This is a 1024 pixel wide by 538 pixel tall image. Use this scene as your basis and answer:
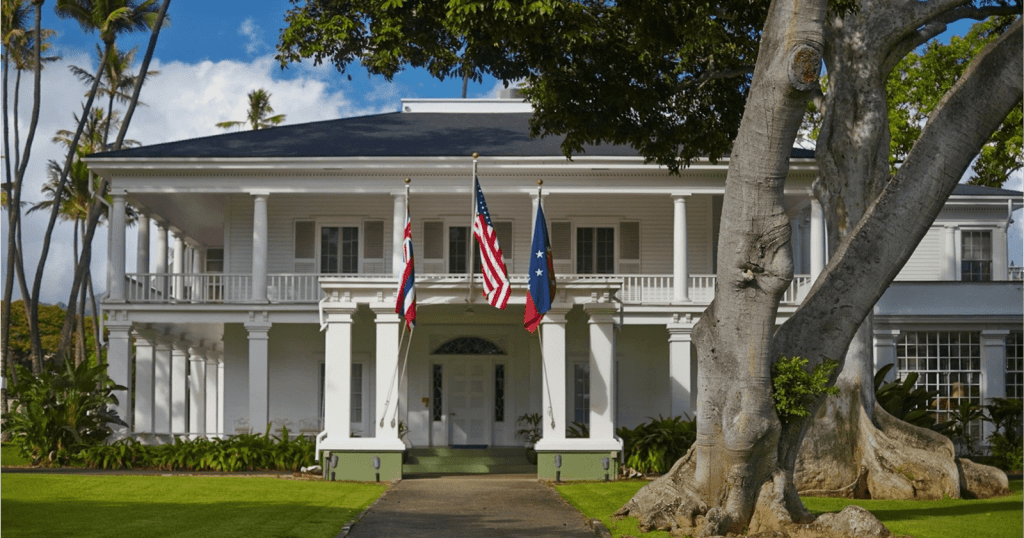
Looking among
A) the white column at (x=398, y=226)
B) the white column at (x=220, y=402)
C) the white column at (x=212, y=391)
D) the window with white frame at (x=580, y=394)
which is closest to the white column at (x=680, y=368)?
the window with white frame at (x=580, y=394)

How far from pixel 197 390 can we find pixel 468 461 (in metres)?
13.7

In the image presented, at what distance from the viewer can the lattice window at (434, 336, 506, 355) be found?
1108 inches

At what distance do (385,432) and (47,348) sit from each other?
46.8 metres

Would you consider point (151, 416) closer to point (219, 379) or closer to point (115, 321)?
point (115, 321)

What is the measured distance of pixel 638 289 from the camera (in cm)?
2753

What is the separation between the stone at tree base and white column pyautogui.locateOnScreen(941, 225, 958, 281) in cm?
1617

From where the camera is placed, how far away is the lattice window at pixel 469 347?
28.1m

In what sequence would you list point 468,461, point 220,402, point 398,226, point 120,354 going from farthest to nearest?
point 220,402 < point 120,354 < point 398,226 < point 468,461

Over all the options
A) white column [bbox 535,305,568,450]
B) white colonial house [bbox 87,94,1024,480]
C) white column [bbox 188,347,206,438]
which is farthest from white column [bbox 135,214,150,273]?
white column [bbox 535,305,568,450]

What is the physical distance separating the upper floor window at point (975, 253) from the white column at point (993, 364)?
182 inches

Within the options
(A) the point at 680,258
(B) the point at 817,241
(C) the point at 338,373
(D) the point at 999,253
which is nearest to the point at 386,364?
(C) the point at 338,373

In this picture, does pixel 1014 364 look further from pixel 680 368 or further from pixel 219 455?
pixel 219 455

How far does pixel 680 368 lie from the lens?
26.3 m

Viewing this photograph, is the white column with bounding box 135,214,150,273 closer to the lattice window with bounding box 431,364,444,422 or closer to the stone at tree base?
the lattice window with bounding box 431,364,444,422
